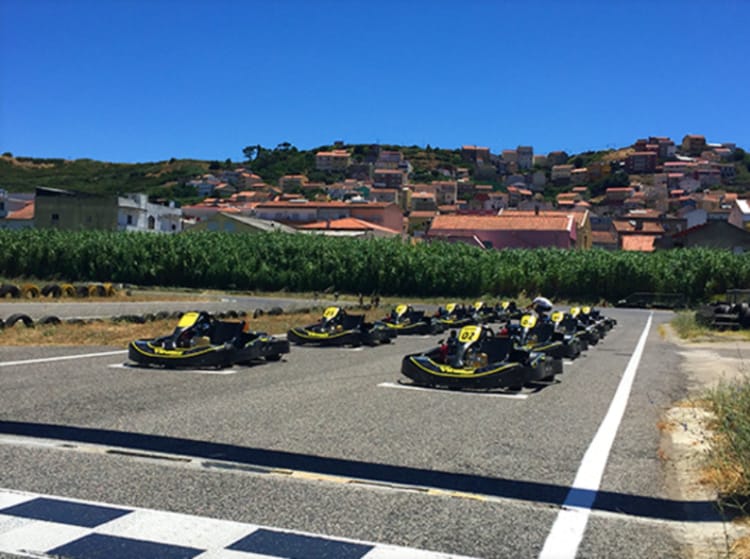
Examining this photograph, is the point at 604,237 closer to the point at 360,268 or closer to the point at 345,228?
the point at 345,228

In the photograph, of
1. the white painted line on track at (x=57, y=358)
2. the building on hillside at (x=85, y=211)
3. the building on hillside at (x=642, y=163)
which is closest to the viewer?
the white painted line on track at (x=57, y=358)

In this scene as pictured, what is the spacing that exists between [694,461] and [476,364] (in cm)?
494

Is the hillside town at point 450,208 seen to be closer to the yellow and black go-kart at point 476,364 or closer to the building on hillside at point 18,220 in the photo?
the building on hillside at point 18,220

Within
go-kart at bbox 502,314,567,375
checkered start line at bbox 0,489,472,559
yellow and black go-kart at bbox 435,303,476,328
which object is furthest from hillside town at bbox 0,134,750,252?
checkered start line at bbox 0,489,472,559

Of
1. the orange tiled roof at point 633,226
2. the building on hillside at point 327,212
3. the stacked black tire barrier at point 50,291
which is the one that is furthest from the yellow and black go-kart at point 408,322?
the orange tiled roof at point 633,226

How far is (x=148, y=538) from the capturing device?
14.8 feet

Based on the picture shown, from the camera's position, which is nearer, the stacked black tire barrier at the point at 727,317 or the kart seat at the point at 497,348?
the kart seat at the point at 497,348

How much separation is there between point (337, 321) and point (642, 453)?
34.4 ft

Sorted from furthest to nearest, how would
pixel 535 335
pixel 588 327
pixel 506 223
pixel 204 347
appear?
pixel 506 223 → pixel 588 327 → pixel 535 335 → pixel 204 347

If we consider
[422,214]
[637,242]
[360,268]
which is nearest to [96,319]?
[360,268]

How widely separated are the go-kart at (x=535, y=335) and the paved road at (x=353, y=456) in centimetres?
324

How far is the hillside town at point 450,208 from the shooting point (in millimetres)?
76312

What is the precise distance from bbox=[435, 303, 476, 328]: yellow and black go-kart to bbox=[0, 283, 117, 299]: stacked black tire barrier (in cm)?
1560

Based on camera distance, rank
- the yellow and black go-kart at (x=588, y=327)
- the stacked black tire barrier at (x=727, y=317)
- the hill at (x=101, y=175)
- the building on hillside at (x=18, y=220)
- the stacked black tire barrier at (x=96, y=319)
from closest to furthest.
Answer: the stacked black tire barrier at (x=96, y=319) < the yellow and black go-kart at (x=588, y=327) < the stacked black tire barrier at (x=727, y=317) < the building on hillside at (x=18, y=220) < the hill at (x=101, y=175)
